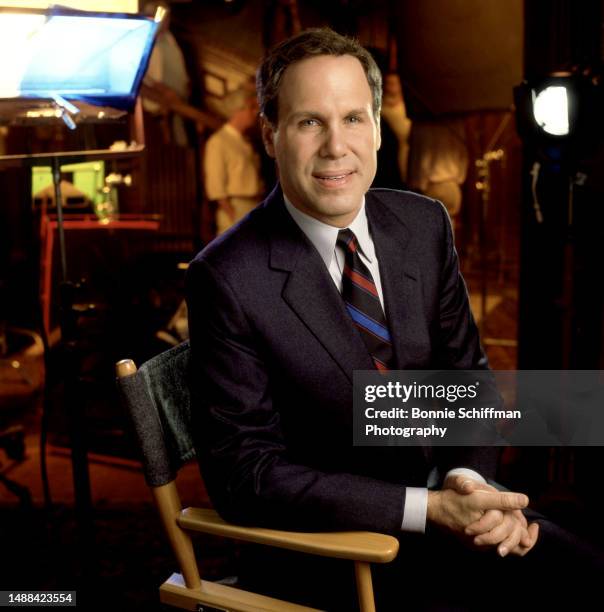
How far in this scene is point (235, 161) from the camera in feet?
17.9

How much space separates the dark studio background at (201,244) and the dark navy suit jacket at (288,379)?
2.09 feet

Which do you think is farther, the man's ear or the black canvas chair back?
the man's ear

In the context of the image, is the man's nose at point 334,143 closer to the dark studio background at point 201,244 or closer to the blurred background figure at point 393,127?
the dark studio background at point 201,244

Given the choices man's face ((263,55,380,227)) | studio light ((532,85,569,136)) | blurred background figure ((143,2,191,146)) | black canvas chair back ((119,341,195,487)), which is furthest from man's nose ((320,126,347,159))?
blurred background figure ((143,2,191,146))

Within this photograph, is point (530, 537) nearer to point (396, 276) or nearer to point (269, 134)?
point (396, 276)

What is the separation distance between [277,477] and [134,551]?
5.52ft

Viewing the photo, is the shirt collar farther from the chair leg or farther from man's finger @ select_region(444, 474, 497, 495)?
the chair leg

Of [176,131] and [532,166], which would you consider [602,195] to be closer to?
[532,166]

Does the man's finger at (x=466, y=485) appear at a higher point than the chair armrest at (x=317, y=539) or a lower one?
higher

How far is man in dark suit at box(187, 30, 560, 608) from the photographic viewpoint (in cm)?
129

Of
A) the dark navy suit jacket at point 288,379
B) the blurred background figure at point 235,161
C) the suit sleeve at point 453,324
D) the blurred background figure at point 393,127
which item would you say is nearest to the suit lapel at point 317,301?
the dark navy suit jacket at point 288,379

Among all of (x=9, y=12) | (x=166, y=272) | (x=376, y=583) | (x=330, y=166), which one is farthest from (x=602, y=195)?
(x=166, y=272)

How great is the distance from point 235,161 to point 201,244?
0.71 metres

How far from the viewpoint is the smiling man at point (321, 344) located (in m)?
1.29
